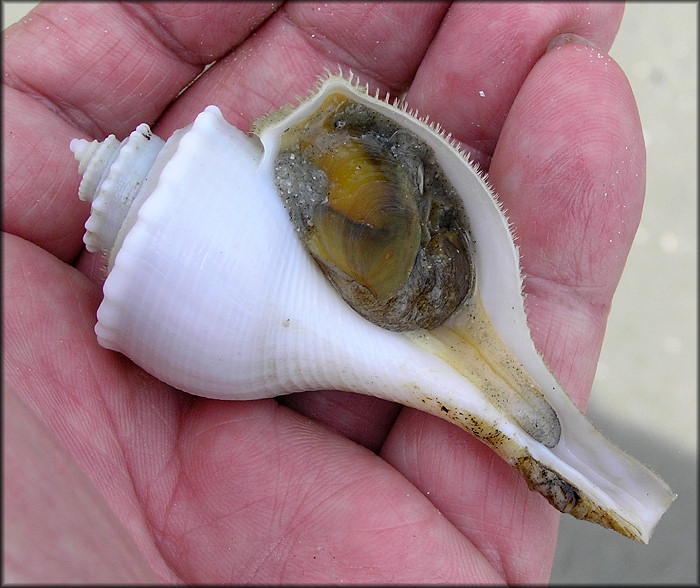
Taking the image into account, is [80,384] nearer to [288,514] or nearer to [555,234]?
[288,514]

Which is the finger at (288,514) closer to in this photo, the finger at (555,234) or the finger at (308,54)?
the finger at (555,234)

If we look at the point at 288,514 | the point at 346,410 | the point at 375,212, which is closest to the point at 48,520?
the point at 288,514

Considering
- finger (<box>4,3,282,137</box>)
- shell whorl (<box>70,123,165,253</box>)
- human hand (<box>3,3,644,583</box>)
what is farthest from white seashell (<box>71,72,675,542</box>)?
finger (<box>4,3,282,137</box>)

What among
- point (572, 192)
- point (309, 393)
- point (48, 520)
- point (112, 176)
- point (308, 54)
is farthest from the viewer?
point (308, 54)

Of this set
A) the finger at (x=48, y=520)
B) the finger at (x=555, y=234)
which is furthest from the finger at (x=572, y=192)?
the finger at (x=48, y=520)

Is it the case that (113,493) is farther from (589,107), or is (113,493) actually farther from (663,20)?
(663,20)

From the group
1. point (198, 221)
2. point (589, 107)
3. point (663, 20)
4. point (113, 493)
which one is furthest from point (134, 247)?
point (663, 20)
